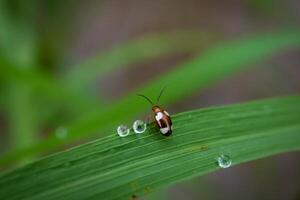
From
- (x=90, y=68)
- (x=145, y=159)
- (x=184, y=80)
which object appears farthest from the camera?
(x=90, y=68)

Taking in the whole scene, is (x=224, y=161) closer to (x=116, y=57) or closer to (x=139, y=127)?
(x=139, y=127)

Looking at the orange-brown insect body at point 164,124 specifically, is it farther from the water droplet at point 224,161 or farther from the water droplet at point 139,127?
the water droplet at point 224,161

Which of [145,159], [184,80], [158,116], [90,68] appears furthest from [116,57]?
[145,159]

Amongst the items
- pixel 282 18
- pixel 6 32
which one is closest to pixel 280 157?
pixel 282 18

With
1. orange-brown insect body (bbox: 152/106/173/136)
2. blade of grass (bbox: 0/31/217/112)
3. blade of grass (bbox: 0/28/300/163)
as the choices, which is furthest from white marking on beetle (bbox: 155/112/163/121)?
blade of grass (bbox: 0/31/217/112)

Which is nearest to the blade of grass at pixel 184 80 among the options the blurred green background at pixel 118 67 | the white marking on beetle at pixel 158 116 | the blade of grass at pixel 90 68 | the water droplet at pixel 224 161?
the blurred green background at pixel 118 67

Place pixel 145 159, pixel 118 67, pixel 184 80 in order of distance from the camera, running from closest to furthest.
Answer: pixel 145 159
pixel 184 80
pixel 118 67
